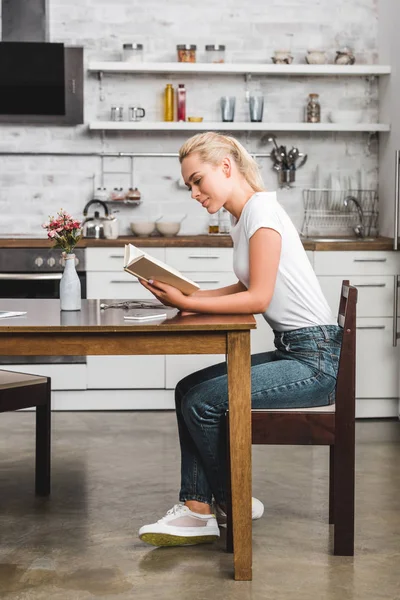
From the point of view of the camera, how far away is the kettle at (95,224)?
541 centimetres

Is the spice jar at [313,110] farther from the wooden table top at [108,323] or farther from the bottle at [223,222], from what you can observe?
the wooden table top at [108,323]

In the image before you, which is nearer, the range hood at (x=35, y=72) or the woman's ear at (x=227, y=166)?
the woman's ear at (x=227, y=166)

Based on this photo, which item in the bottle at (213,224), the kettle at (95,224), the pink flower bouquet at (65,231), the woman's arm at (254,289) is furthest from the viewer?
the bottle at (213,224)

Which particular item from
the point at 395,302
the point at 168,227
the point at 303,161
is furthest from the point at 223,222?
the point at 395,302

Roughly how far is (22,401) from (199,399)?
89 cm

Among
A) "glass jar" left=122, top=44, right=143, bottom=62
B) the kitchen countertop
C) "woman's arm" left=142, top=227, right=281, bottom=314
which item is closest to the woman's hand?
"woman's arm" left=142, top=227, right=281, bottom=314

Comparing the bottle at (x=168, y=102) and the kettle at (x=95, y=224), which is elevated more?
the bottle at (x=168, y=102)

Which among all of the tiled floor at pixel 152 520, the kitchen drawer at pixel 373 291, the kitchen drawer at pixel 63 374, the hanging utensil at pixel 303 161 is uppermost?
the hanging utensil at pixel 303 161

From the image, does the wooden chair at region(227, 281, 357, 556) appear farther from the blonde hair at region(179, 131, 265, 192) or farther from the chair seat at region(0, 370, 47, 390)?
the chair seat at region(0, 370, 47, 390)

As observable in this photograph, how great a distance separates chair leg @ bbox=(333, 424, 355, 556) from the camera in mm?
2885

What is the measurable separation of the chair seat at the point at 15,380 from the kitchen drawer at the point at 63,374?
1.56 meters

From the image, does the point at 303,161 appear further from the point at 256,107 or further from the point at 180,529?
the point at 180,529

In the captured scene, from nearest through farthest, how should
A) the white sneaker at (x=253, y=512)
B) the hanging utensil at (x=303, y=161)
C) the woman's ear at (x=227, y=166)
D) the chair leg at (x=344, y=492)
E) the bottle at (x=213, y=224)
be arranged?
the chair leg at (x=344, y=492), the woman's ear at (x=227, y=166), the white sneaker at (x=253, y=512), the bottle at (x=213, y=224), the hanging utensil at (x=303, y=161)

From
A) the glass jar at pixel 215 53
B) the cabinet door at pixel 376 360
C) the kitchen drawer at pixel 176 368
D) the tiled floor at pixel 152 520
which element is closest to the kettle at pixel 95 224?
the kitchen drawer at pixel 176 368
